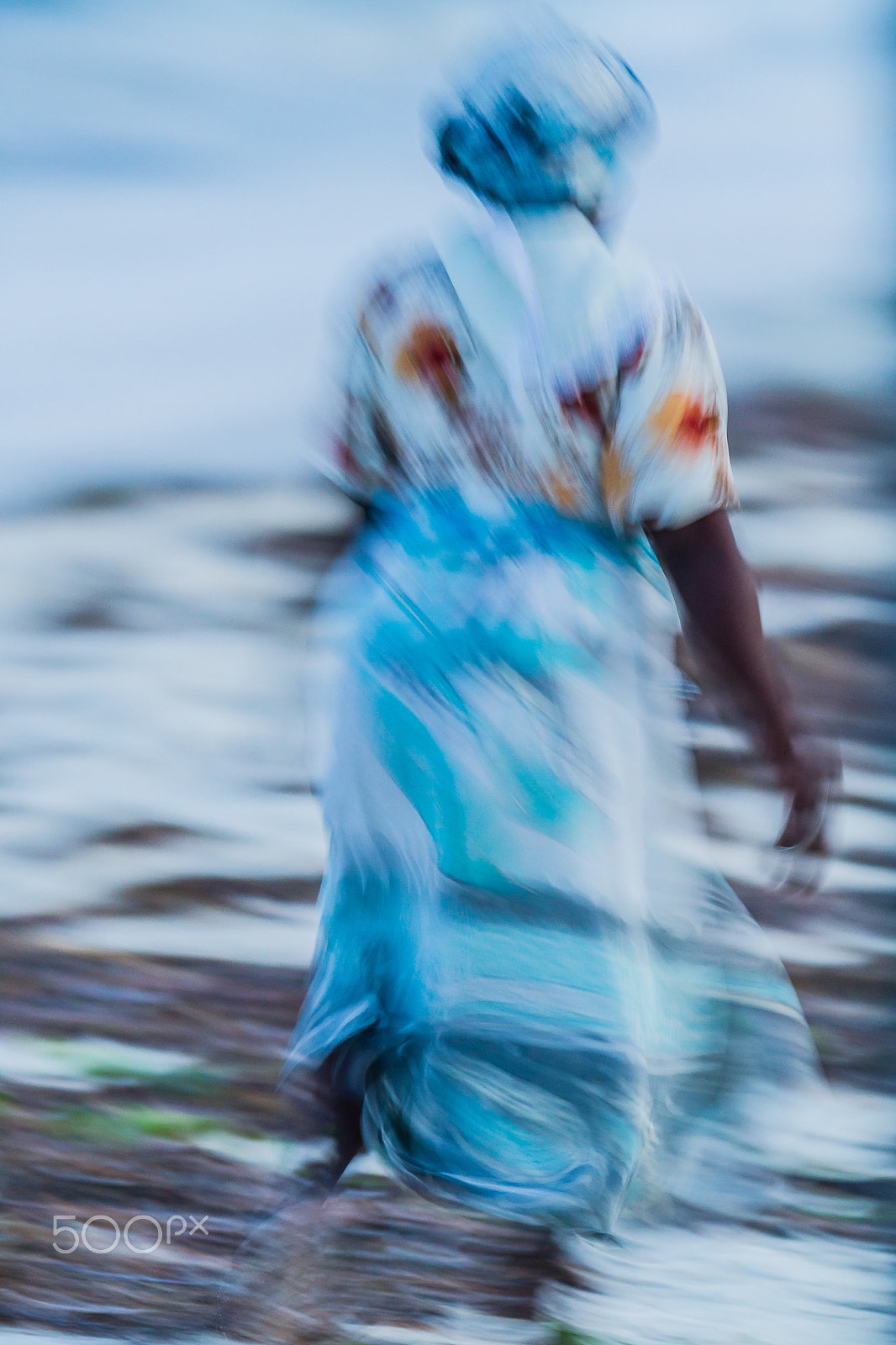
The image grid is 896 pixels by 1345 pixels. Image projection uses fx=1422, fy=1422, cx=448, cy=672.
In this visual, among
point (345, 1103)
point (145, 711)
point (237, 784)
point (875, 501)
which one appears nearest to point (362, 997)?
point (345, 1103)

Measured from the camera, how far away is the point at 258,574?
1780mm

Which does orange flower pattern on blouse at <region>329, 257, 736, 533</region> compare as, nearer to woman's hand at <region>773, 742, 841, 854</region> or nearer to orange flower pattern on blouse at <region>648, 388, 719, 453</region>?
orange flower pattern on blouse at <region>648, 388, 719, 453</region>

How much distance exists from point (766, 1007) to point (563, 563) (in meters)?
0.57

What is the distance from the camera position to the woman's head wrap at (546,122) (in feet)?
4.76

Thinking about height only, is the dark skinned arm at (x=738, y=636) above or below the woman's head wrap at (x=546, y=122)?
below

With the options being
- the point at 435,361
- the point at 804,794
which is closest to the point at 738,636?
the point at 804,794

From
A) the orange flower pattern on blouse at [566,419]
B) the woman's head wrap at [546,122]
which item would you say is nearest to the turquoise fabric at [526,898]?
the orange flower pattern on blouse at [566,419]

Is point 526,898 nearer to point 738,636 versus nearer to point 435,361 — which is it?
point 738,636

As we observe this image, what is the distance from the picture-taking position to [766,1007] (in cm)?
165

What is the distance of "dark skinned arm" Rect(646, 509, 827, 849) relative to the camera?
1542mm

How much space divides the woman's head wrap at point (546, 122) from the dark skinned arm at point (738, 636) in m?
0.37

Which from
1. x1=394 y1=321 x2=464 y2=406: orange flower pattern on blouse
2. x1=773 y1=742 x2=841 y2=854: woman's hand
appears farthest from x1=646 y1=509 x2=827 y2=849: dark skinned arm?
x1=394 y1=321 x2=464 y2=406: orange flower pattern on blouse

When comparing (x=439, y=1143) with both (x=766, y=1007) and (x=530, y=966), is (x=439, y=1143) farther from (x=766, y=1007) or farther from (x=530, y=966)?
(x=766, y=1007)

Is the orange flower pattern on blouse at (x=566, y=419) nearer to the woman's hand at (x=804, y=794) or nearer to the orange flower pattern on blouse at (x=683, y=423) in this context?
the orange flower pattern on blouse at (x=683, y=423)
